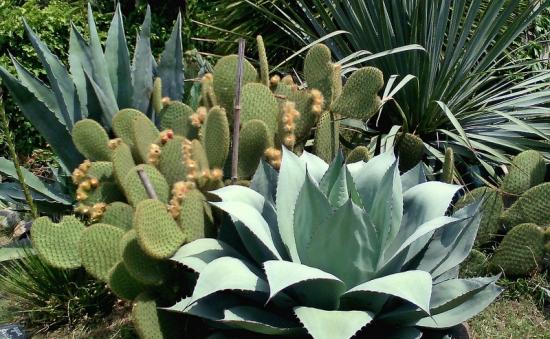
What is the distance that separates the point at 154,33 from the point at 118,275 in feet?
16.0

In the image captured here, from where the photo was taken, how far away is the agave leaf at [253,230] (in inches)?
116

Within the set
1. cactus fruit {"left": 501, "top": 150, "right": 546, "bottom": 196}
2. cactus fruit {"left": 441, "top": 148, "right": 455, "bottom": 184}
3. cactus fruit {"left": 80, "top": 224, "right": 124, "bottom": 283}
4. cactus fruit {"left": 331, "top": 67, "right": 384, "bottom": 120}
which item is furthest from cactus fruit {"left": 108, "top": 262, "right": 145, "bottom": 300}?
cactus fruit {"left": 501, "top": 150, "right": 546, "bottom": 196}

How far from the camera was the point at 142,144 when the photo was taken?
3.81 metres

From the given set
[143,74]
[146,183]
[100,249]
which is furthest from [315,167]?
[143,74]

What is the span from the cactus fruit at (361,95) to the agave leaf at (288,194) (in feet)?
2.92

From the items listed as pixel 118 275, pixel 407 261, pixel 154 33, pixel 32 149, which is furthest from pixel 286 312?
pixel 154 33

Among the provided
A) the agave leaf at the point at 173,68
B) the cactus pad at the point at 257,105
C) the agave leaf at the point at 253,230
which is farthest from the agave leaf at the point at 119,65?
the agave leaf at the point at 253,230

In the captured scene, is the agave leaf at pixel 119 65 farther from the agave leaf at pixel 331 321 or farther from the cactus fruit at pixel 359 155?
the agave leaf at pixel 331 321

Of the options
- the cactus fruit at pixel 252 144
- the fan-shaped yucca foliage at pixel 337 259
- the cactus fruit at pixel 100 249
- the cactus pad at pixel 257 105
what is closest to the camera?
the fan-shaped yucca foliage at pixel 337 259

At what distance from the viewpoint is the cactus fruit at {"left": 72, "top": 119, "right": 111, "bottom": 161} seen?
13.3 feet

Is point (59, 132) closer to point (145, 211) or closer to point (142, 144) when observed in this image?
point (142, 144)

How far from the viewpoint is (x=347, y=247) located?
287 centimetres

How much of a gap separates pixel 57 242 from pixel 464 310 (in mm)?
1906

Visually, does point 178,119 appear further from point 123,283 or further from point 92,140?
point 123,283
